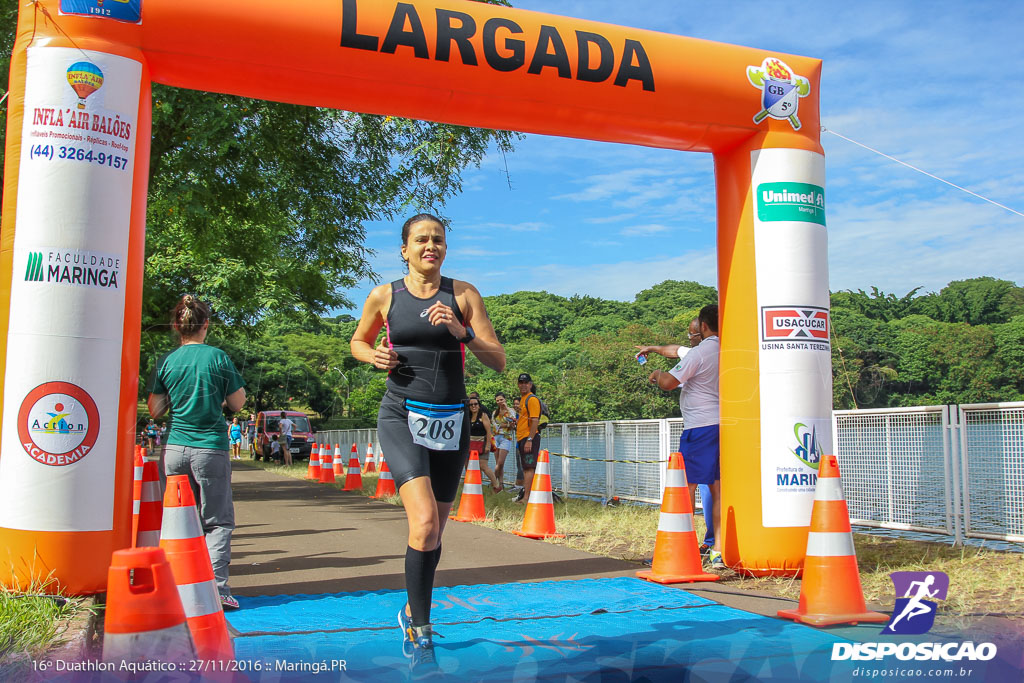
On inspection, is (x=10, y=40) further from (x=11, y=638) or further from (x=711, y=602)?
(x=711, y=602)

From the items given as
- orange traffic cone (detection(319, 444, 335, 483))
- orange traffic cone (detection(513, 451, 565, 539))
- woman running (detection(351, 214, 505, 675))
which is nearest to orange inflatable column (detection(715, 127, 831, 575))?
orange traffic cone (detection(513, 451, 565, 539))

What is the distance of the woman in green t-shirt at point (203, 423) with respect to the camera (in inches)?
194

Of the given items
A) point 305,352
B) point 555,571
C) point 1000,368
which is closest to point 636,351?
point 555,571

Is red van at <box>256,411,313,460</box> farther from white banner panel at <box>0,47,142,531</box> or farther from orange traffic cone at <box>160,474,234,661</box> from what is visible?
orange traffic cone at <box>160,474,234,661</box>

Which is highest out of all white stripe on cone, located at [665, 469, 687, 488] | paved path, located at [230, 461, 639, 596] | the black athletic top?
the black athletic top

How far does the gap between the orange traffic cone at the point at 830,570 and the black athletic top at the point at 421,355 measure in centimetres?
221

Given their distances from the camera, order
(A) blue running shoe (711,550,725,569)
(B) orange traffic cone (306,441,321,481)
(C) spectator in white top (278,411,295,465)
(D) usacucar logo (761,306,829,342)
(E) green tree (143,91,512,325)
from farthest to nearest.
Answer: (C) spectator in white top (278,411,295,465), (B) orange traffic cone (306,441,321,481), (E) green tree (143,91,512,325), (A) blue running shoe (711,550,725,569), (D) usacucar logo (761,306,829,342)

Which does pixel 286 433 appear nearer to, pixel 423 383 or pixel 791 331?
pixel 791 331

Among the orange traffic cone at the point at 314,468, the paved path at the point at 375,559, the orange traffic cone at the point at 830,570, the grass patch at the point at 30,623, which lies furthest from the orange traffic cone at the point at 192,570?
the orange traffic cone at the point at 314,468

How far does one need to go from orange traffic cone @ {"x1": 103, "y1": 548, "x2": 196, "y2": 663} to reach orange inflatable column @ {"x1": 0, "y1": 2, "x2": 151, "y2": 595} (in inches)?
111

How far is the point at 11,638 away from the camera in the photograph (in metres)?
3.70

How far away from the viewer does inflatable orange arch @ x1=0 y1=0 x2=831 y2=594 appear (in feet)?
16.2

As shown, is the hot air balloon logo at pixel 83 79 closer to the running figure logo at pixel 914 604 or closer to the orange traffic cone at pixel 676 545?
the orange traffic cone at pixel 676 545

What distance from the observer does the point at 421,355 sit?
3.94m
